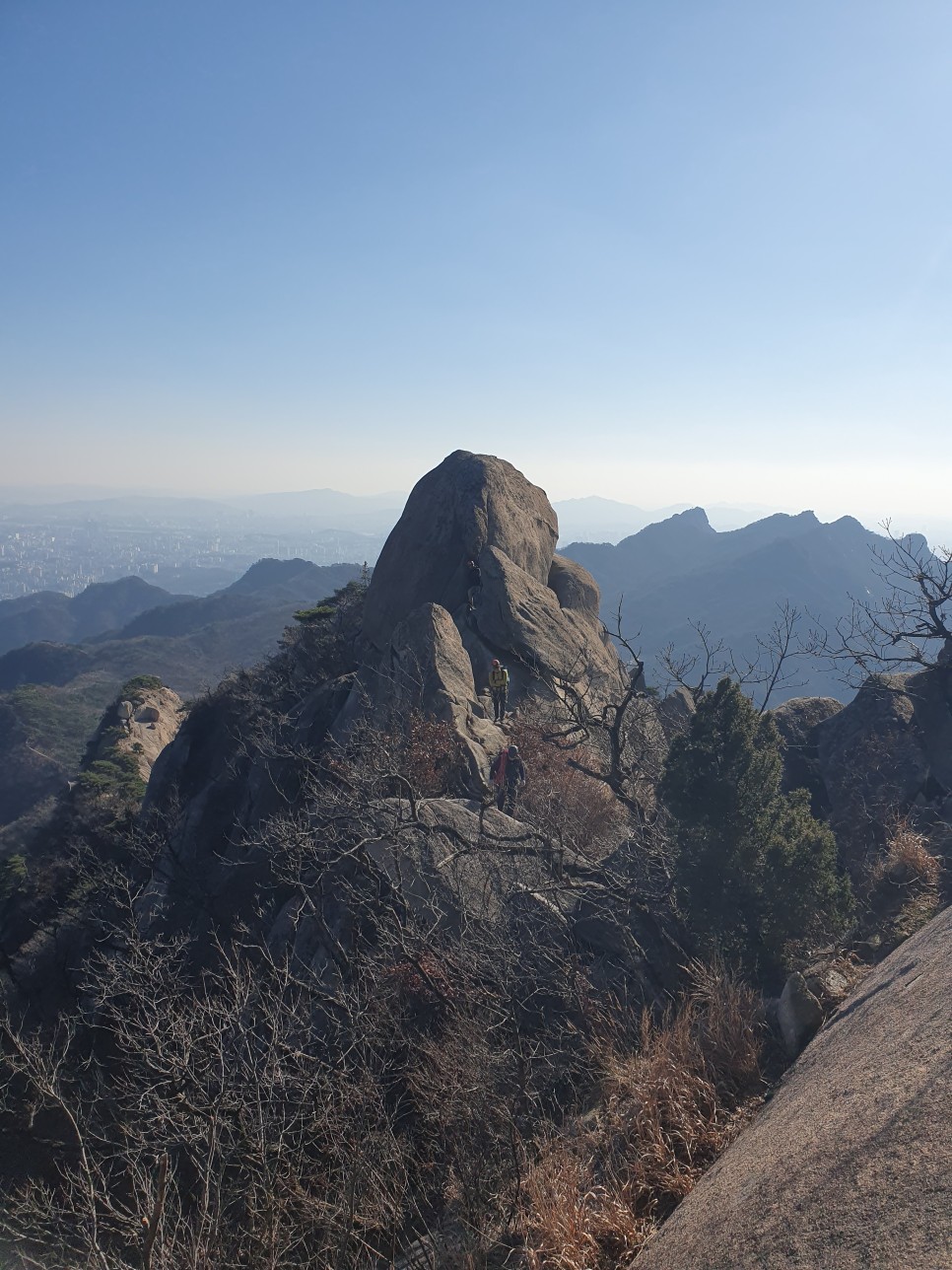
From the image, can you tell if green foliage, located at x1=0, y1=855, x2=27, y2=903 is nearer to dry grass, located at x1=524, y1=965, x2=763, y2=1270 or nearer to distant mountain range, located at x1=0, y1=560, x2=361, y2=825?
distant mountain range, located at x1=0, y1=560, x2=361, y2=825

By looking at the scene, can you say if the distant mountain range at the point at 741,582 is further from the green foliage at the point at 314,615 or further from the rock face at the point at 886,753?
the rock face at the point at 886,753

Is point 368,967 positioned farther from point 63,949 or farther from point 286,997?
point 63,949

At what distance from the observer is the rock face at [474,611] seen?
1923 centimetres

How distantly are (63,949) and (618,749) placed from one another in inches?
650

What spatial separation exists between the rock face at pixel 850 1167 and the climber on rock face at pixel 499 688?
525 inches

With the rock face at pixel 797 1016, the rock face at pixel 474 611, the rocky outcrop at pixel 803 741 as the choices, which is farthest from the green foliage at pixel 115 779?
the rock face at pixel 797 1016

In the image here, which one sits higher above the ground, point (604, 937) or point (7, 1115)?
point (604, 937)

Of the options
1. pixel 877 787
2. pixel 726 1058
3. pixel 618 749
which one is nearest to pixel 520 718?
pixel 618 749

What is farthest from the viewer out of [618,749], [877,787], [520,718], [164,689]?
[164,689]

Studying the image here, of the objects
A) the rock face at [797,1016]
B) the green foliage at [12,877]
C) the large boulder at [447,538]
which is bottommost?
the green foliage at [12,877]

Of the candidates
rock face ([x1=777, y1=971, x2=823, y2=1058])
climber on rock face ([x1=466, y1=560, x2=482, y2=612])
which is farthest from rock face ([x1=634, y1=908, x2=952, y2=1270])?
climber on rock face ([x1=466, y1=560, x2=482, y2=612])

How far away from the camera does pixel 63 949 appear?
20734 millimetres

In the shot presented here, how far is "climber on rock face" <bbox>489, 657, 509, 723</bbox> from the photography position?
1947 centimetres

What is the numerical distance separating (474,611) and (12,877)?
1875 centimetres
